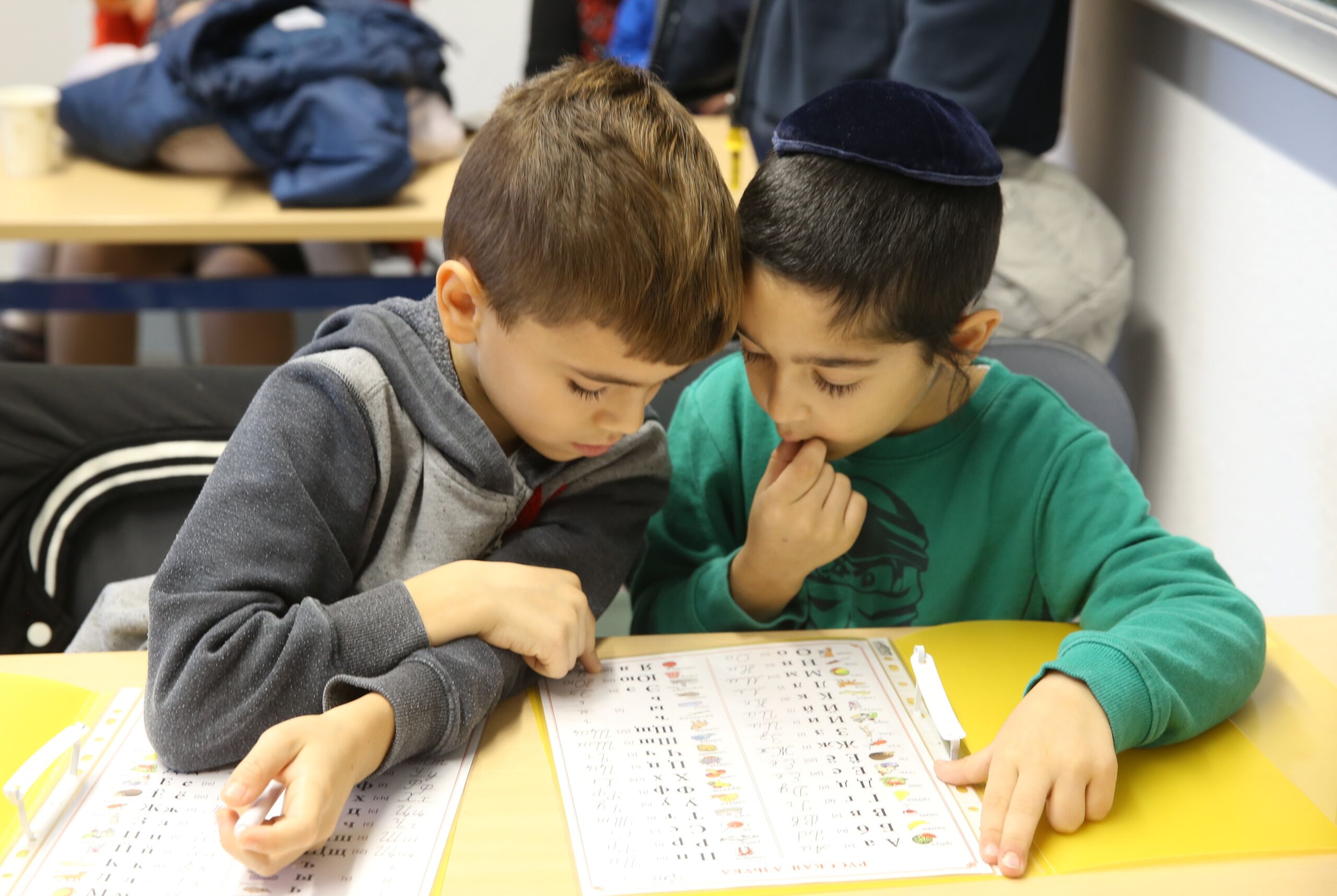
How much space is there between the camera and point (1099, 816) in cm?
76

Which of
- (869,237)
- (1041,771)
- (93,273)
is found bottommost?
(93,273)

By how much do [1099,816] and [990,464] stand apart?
1.27ft

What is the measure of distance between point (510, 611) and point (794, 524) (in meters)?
0.26

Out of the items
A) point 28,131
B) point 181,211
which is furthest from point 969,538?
point 28,131

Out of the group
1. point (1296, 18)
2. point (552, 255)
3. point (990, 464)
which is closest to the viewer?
point (552, 255)

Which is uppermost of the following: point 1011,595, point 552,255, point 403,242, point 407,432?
point 552,255

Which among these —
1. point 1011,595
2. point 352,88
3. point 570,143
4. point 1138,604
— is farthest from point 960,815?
point 352,88

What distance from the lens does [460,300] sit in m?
0.89

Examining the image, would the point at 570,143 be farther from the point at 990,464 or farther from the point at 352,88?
the point at 352,88

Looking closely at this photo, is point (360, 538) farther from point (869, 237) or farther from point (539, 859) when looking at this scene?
point (869, 237)

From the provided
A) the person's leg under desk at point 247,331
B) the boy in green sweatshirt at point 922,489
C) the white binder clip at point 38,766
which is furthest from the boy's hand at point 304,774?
the person's leg under desk at point 247,331

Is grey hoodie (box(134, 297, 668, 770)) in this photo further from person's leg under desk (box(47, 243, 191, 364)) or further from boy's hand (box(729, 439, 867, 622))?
person's leg under desk (box(47, 243, 191, 364))

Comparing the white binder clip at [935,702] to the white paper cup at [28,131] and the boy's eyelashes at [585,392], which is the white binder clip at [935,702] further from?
the white paper cup at [28,131]

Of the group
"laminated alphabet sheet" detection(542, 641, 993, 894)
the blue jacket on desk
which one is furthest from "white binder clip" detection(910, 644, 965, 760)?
the blue jacket on desk
